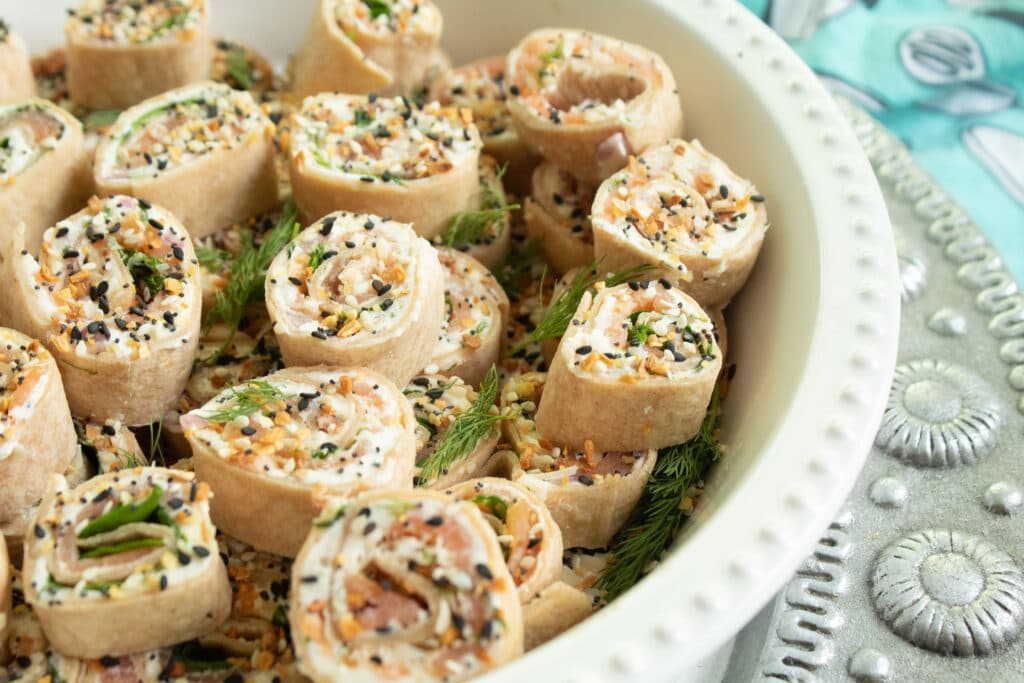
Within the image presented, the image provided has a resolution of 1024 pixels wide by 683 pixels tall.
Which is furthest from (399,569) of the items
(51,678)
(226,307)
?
(226,307)

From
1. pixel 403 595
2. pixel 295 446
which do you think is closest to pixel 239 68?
pixel 295 446

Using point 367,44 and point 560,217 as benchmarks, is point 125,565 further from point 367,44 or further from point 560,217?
point 367,44

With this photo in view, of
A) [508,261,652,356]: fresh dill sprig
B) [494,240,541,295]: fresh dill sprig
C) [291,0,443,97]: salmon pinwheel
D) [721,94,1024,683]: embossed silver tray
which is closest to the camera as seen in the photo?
[721,94,1024,683]: embossed silver tray

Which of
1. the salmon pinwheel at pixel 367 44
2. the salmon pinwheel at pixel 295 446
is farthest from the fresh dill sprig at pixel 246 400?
the salmon pinwheel at pixel 367 44

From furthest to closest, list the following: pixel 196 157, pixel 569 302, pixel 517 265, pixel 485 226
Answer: pixel 517 265
pixel 485 226
pixel 196 157
pixel 569 302

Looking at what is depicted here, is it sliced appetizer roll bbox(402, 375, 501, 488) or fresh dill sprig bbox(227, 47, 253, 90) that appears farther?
fresh dill sprig bbox(227, 47, 253, 90)

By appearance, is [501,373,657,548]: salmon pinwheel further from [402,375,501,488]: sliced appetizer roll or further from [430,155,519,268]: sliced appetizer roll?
[430,155,519,268]: sliced appetizer roll

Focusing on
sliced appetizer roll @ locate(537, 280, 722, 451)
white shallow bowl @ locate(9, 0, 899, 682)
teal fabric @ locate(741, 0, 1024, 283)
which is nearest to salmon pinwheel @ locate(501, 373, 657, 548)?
sliced appetizer roll @ locate(537, 280, 722, 451)
